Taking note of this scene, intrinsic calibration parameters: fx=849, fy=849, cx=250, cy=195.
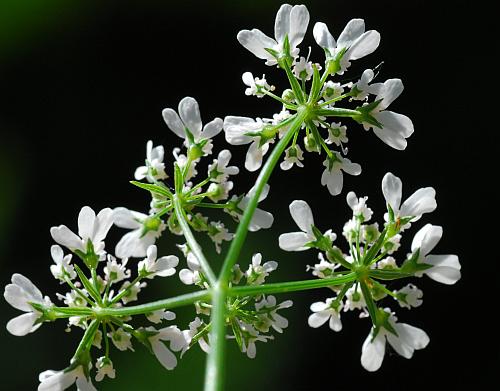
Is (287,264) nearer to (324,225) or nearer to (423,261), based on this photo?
(324,225)

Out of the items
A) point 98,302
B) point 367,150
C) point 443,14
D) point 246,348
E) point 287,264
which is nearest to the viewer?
point 98,302

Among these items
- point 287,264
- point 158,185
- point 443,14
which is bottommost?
point 287,264

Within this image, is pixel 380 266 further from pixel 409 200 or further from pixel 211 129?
pixel 211 129

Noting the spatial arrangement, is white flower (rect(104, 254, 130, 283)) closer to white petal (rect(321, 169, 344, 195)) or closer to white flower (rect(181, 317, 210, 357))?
white flower (rect(181, 317, 210, 357))

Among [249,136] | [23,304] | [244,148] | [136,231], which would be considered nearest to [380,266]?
[249,136]

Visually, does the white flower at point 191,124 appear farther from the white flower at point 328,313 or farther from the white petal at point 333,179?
the white flower at point 328,313

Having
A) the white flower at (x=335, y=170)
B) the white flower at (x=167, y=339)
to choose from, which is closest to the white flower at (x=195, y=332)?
the white flower at (x=167, y=339)

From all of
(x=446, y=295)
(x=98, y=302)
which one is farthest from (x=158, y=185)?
(x=446, y=295)
